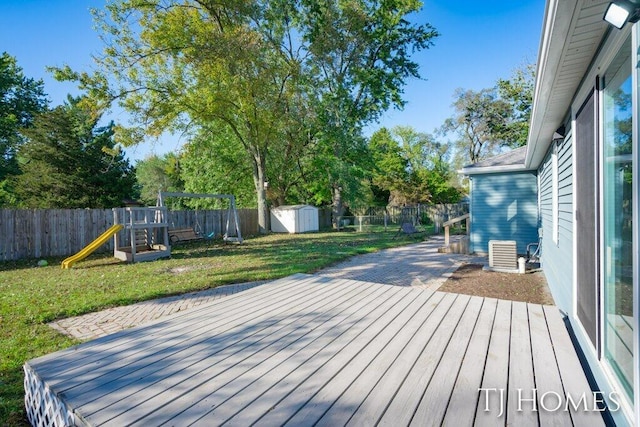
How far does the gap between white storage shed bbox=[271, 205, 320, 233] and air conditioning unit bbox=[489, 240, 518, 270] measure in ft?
39.8

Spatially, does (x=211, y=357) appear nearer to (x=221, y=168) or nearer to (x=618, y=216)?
(x=618, y=216)

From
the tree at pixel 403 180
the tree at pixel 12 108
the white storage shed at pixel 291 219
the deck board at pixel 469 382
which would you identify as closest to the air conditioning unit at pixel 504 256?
the deck board at pixel 469 382

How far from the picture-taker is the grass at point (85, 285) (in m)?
2.95

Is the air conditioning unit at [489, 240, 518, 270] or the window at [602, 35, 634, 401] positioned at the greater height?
the window at [602, 35, 634, 401]

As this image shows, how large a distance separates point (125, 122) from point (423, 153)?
1195 inches

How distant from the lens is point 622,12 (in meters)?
1.38

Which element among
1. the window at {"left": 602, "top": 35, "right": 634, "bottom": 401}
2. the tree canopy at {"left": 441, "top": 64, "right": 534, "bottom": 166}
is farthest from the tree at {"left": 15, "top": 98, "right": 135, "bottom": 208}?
the tree canopy at {"left": 441, "top": 64, "right": 534, "bottom": 166}

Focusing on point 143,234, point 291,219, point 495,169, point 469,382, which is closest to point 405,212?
point 291,219

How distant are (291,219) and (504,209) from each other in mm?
11540

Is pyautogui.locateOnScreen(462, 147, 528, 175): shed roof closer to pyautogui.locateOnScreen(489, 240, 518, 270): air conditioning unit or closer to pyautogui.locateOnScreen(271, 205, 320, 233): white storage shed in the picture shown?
pyautogui.locateOnScreen(489, 240, 518, 270): air conditioning unit

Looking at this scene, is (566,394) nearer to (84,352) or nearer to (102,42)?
(84,352)

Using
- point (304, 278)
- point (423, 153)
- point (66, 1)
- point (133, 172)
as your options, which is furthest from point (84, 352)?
point (423, 153)

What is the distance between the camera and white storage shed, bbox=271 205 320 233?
17.9 metres

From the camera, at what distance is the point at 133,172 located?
68.5 feet
